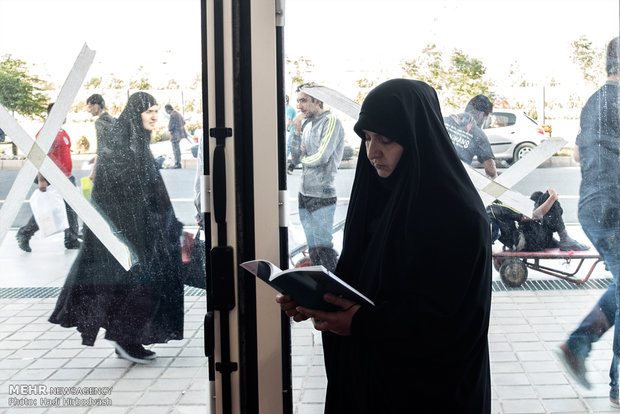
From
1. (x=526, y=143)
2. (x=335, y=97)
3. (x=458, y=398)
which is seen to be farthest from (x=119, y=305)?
(x=526, y=143)

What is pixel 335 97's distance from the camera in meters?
2.15

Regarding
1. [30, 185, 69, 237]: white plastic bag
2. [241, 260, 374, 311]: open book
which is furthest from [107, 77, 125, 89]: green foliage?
[241, 260, 374, 311]: open book

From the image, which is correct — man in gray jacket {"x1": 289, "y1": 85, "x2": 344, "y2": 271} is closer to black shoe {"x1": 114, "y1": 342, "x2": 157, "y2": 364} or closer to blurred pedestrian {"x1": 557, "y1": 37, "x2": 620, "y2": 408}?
black shoe {"x1": 114, "y1": 342, "x2": 157, "y2": 364}

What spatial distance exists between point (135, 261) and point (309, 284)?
3.01 ft

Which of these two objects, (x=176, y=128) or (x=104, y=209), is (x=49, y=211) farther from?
(x=176, y=128)

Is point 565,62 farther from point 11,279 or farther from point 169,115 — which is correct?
point 11,279

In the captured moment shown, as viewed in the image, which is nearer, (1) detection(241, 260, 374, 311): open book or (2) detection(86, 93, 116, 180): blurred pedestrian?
(1) detection(241, 260, 374, 311): open book

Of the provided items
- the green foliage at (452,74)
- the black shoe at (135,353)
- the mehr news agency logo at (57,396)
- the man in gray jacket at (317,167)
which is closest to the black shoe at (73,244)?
the black shoe at (135,353)

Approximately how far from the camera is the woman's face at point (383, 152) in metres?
1.56

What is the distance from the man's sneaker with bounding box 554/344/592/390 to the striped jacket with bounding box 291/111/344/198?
1.01 metres

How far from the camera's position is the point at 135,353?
7.41 ft

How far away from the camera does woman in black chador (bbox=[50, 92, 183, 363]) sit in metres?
2.13

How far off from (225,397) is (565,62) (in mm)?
1673

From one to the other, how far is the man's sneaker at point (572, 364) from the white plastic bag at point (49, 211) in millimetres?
1827
